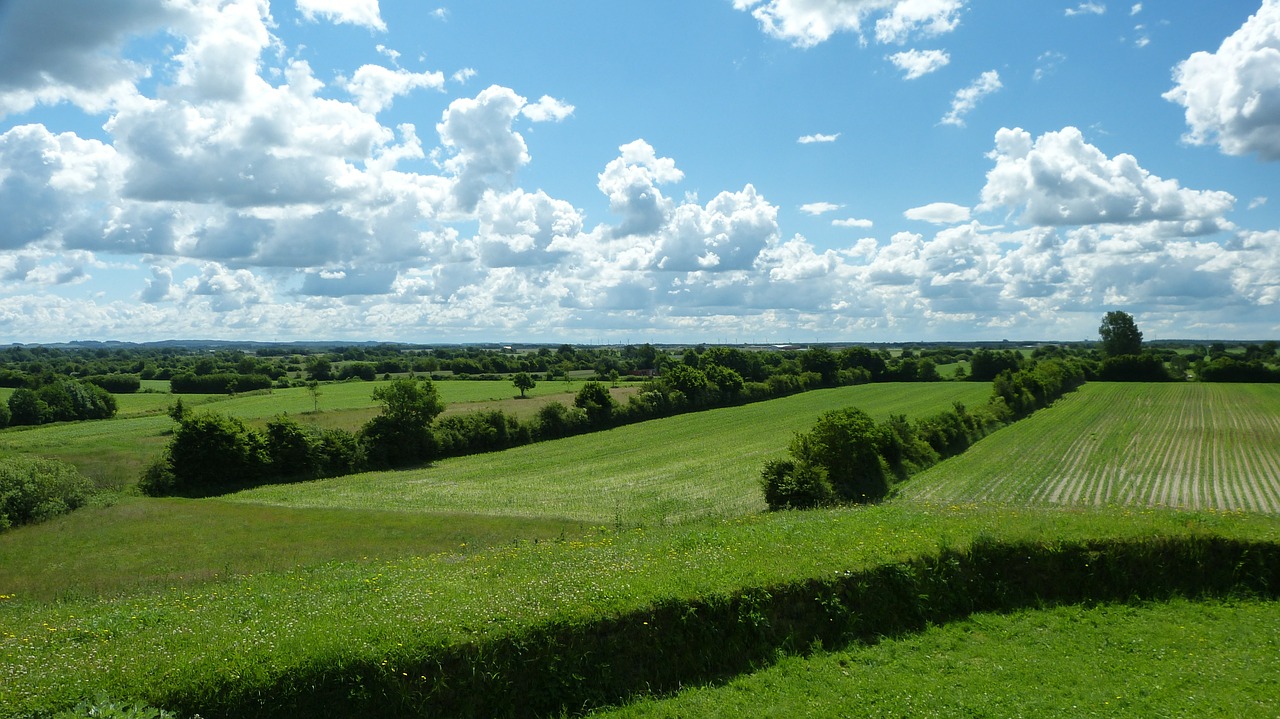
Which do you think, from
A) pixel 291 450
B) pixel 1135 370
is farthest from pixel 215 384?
pixel 1135 370

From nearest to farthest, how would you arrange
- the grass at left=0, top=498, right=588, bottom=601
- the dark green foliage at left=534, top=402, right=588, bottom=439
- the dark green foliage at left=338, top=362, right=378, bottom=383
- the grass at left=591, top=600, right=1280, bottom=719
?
the grass at left=591, top=600, right=1280, bottom=719
the grass at left=0, top=498, right=588, bottom=601
the dark green foliage at left=534, top=402, right=588, bottom=439
the dark green foliage at left=338, top=362, right=378, bottom=383

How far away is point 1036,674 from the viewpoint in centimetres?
1008

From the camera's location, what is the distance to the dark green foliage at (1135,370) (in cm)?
11594

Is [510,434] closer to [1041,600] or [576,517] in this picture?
[576,517]

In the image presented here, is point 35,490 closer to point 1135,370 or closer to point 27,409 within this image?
point 27,409

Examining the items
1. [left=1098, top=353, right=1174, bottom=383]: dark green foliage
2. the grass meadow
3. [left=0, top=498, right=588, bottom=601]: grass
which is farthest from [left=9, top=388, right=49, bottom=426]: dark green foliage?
[left=1098, top=353, right=1174, bottom=383]: dark green foliage

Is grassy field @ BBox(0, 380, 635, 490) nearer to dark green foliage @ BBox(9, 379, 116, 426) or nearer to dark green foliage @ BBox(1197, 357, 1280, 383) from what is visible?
dark green foliage @ BBox(9, 379, 116, 426)

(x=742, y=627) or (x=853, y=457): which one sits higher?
(x=742, y=627)

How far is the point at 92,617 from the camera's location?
37.5 ft

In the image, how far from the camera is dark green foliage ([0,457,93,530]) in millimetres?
33844

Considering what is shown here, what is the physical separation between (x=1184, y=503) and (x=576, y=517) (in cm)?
3246

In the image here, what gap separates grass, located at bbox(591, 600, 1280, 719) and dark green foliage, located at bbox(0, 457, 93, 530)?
39.7 metres

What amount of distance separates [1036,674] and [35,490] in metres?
45.4

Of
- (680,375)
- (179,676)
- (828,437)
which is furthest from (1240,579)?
(680,375)
